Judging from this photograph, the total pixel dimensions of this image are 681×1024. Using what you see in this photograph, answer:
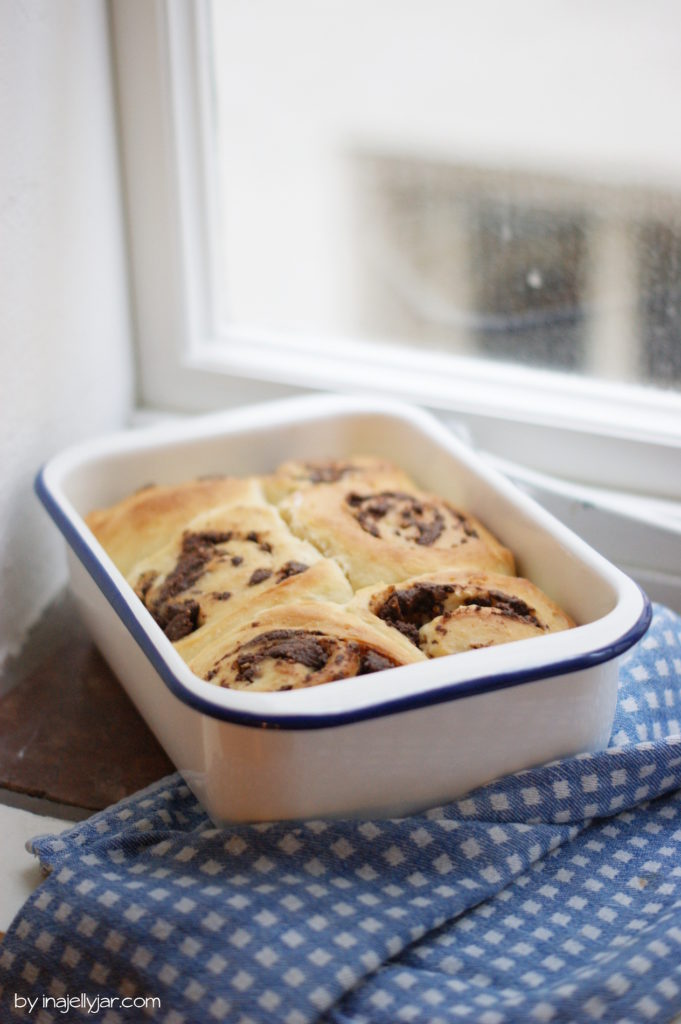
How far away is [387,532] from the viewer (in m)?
0.87

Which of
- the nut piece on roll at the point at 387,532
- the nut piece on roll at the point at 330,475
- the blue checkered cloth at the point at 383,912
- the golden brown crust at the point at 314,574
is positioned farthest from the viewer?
the nut piece on roll at the point at 330,475

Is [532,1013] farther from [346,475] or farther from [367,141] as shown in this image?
[367,141]

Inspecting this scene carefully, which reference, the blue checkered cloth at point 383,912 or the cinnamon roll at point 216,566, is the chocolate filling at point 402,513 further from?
the blue checkered cloth at point 383,912

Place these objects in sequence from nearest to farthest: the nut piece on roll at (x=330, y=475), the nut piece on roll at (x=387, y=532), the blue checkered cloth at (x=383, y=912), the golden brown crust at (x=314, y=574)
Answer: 1. the blue checkered cloth at (x=383, y=912)
2. the golden brown crust at (x=314, y=574)
3. the nut piece on roll at (x=387, y=532)
4. the nut piece on roll at (x=330, y=475)

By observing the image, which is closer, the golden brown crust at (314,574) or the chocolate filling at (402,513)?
the golden brown crust at (314,574)

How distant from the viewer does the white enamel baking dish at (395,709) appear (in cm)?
62

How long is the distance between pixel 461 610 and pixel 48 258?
1.62ft

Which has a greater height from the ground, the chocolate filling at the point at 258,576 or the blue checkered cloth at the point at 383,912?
the chocolate filling at the point at 258,576

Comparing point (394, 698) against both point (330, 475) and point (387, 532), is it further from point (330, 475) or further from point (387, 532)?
point (330, 475)

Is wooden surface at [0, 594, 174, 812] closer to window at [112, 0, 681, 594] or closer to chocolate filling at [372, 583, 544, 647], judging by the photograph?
chocolate filling at [372, 583, 544, 647]

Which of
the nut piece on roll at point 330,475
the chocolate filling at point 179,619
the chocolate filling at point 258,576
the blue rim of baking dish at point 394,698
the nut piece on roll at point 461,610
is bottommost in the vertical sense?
the chocolate filling at point 179,619

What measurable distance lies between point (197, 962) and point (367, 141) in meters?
0.85

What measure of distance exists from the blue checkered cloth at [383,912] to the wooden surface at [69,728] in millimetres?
66

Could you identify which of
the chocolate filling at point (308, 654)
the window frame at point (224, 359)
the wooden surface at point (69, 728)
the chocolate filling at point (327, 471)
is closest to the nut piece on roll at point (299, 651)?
the chocolate filling at point (308, 654)
